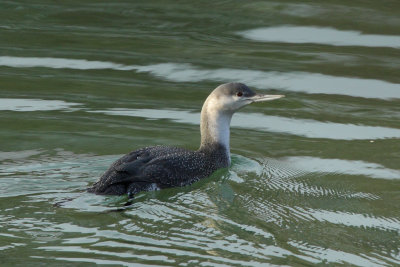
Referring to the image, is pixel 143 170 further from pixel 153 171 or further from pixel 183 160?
pixel 183 160

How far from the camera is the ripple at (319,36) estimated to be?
13445 millimetres

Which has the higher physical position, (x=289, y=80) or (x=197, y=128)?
(x=289, y=80)

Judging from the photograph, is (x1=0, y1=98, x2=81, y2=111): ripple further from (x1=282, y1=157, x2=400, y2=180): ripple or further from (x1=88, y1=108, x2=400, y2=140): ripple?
(x1=282, y1=157, x2=400, y2=180): ripple

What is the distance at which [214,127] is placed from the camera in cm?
1013

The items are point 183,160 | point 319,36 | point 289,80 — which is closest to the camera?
point 183,160

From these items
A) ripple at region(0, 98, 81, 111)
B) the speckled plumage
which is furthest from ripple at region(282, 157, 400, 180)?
ripple at region(0, 98, 81, 111)

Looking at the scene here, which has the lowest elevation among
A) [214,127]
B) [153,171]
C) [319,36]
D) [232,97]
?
[153,171]

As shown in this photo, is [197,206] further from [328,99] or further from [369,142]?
[328,99]

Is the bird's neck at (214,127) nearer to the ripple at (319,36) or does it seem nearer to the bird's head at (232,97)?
the bird's head at (232,97)

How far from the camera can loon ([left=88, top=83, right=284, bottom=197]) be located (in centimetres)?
884

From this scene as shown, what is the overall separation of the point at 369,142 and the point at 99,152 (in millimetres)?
2951

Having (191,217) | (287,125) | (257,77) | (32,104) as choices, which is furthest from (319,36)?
(191,217)

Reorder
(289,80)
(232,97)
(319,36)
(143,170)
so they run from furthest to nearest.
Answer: (319,36)
(289,80)
(232,97)
(143,170)

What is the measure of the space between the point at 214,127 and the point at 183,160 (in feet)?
2.88
